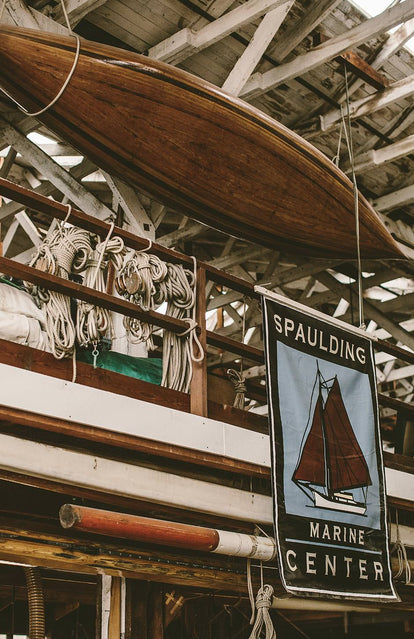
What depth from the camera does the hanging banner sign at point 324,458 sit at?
380 centimetres

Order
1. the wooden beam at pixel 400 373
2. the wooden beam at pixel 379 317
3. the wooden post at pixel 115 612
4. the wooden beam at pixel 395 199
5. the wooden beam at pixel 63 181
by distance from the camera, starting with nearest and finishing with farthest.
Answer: the wooden post at pixel 115 612 → the wooden beam at pixel 63 181 → the wooden beam at pixel 395 199 → the wooden beam at pixel 379 317 → the wooden beam at pixel 400 373

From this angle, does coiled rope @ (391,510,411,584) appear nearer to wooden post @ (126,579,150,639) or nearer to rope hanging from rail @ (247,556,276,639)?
rope hanging from rail @ (247,556,276,639)

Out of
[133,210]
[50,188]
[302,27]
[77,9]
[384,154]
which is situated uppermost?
[50,188]

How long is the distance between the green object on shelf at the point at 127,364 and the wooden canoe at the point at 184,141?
91 cm

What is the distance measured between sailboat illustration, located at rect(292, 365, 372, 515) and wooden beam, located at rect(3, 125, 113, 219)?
2753 mm

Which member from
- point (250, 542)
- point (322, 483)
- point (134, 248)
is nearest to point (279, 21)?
point (134, 248)

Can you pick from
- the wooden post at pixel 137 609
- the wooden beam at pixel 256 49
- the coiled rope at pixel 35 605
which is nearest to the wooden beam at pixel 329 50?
the wooden beam at pixel 256 49

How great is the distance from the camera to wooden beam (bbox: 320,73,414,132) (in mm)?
6023

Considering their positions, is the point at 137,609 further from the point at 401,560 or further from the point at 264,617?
the point at 401,560

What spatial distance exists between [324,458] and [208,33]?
293 cm

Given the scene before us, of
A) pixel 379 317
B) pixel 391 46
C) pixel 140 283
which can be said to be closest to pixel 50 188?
pixel 391 46

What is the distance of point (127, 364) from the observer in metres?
4.38

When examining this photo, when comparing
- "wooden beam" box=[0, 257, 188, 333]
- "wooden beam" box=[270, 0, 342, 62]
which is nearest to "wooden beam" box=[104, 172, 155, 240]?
"wooden beam" box=[270, 0, 342, 62]

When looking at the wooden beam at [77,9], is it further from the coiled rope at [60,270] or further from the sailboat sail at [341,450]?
the sailboat sail at [341,450]
